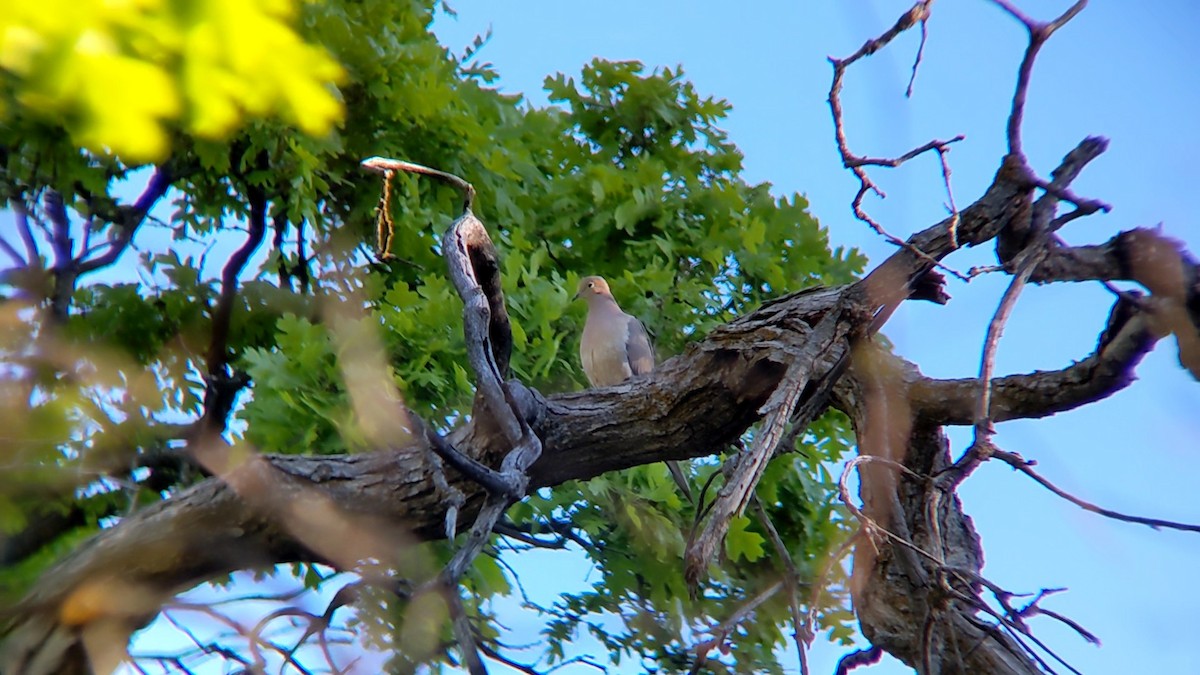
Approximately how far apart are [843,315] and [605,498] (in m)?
1.70

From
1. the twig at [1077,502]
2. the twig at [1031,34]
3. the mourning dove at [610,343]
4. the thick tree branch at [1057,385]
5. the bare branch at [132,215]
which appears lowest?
the twig at [1077,502]

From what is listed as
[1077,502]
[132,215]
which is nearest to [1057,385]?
[1077,502]

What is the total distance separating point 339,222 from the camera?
5.65m

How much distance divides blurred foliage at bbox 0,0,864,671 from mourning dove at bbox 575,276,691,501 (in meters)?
0.13

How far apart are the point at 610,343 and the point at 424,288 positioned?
99 centimetres

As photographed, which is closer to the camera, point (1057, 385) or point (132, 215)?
point (1057, 385)

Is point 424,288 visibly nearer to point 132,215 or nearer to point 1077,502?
point 132,215

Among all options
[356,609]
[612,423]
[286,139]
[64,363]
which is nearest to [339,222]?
[286,139]

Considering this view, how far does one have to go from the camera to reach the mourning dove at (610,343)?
513cm

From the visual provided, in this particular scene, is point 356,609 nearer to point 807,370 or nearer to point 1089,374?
point 807,370

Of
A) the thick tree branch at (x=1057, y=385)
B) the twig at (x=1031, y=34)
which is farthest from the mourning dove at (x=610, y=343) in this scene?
the twig at (x=1031, y=34)

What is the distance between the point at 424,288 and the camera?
4660 mm

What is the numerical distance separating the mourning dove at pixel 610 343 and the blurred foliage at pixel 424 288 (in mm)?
129

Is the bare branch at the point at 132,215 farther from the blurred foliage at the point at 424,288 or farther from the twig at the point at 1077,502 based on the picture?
the twig at the point at 1077,502
